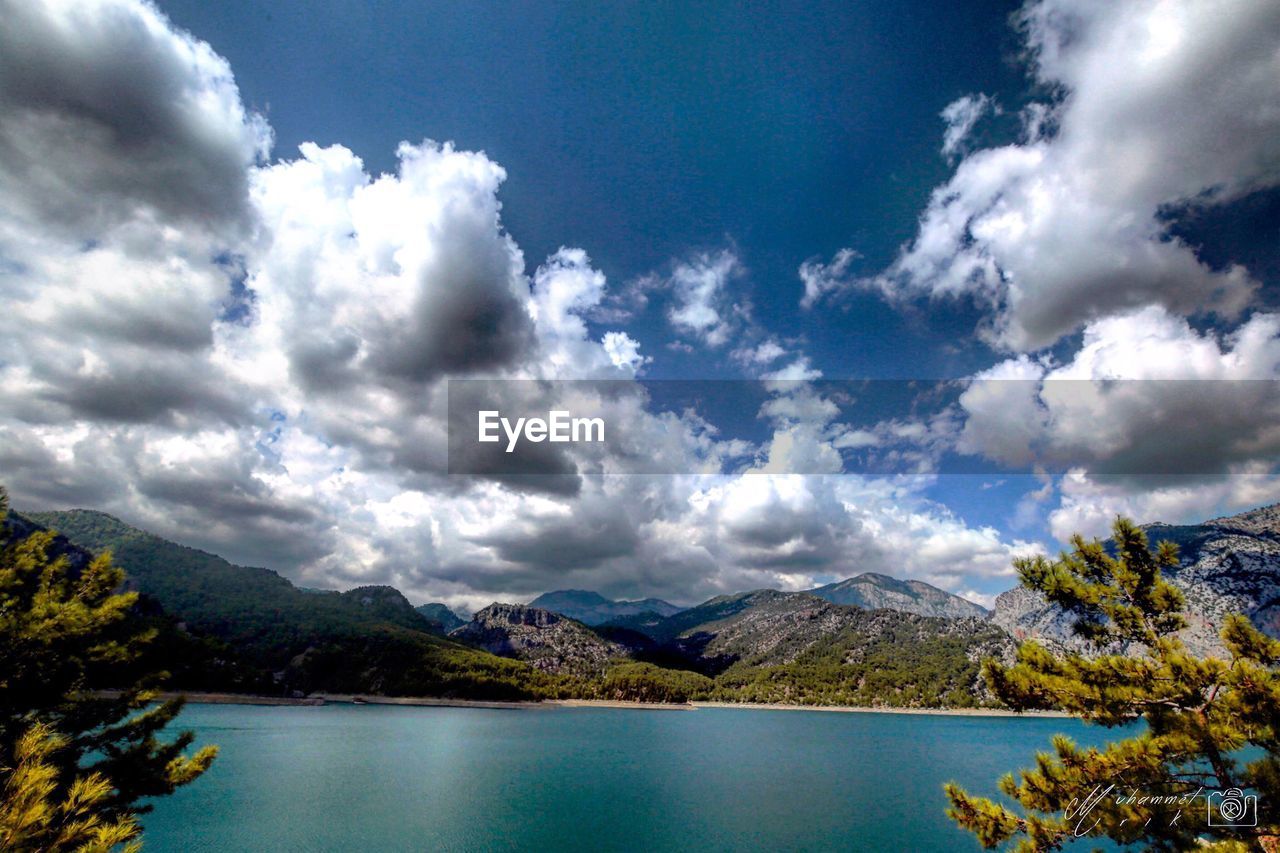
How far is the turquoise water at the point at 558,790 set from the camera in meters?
40.1

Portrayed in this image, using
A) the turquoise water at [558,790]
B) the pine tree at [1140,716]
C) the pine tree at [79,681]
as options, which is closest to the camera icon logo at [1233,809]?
the pine tree at [1140,716]

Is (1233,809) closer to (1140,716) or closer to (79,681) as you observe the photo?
(1140,716)

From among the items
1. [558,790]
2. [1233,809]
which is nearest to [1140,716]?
[1233,809]

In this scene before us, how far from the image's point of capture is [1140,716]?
34.9ft

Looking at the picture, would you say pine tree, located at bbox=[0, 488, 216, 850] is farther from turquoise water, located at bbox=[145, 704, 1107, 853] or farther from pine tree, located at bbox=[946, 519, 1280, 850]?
turquoise water, located at bbox=[145, 704, 1107, 853]

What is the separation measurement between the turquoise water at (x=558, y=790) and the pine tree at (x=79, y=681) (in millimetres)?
29615

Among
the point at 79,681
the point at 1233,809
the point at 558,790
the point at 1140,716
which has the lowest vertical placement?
the point at 558,790

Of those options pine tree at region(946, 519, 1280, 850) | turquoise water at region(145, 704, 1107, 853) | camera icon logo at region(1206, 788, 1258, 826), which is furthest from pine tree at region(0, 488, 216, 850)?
turquoise water at region(145, 704, 1107, 853)

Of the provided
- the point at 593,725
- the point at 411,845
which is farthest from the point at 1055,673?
the point at 593,725

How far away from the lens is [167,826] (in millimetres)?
40031

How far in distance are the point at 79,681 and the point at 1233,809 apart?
27083 mm

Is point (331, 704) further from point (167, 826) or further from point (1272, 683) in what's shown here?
point (1272, 683)

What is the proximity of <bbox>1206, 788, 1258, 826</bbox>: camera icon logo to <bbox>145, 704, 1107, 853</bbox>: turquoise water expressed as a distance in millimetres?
21048

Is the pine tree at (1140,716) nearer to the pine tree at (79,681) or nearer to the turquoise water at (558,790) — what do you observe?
the pine tree at (79,681)
